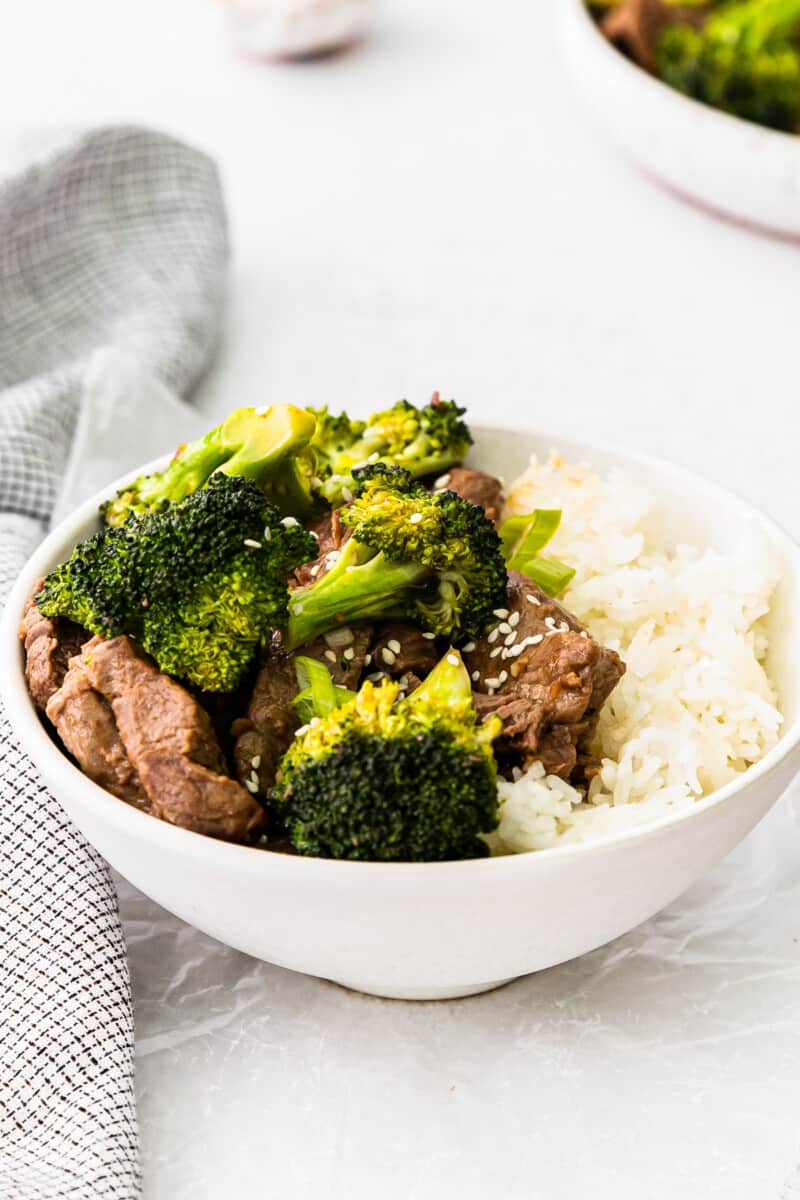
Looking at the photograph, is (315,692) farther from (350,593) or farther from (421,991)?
(421,991)

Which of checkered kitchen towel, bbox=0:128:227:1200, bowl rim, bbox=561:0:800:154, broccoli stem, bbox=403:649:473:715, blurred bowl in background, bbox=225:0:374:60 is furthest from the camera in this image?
blurred bowl in background, bbox=225:0:374:60

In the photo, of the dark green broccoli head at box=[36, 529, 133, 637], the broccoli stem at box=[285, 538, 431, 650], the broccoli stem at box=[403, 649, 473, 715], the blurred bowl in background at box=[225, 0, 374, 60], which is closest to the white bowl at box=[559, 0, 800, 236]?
the blurred bowl in background at box=[225, 0, 374, 60]

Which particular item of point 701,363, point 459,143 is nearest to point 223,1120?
point 701,363

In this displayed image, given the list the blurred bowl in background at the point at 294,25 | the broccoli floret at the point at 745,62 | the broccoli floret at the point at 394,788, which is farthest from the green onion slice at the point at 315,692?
the blurred bowl in background at the point at 294,25

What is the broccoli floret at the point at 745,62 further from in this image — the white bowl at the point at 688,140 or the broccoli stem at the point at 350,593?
the broccoli stem at the point at 350,593

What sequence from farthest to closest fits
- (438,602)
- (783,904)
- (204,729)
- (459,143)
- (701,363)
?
1. (459,143)
2. (701,363)
3. (783,904)
4. (438,602)
5. (204,729)

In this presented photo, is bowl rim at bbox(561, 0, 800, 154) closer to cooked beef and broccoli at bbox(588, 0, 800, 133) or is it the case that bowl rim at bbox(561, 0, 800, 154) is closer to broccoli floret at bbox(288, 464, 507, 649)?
cooked beef and broccoli at bbox(588, 0, 800, 133)

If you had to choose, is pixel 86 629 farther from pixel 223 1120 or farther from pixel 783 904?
pixel 783 904
